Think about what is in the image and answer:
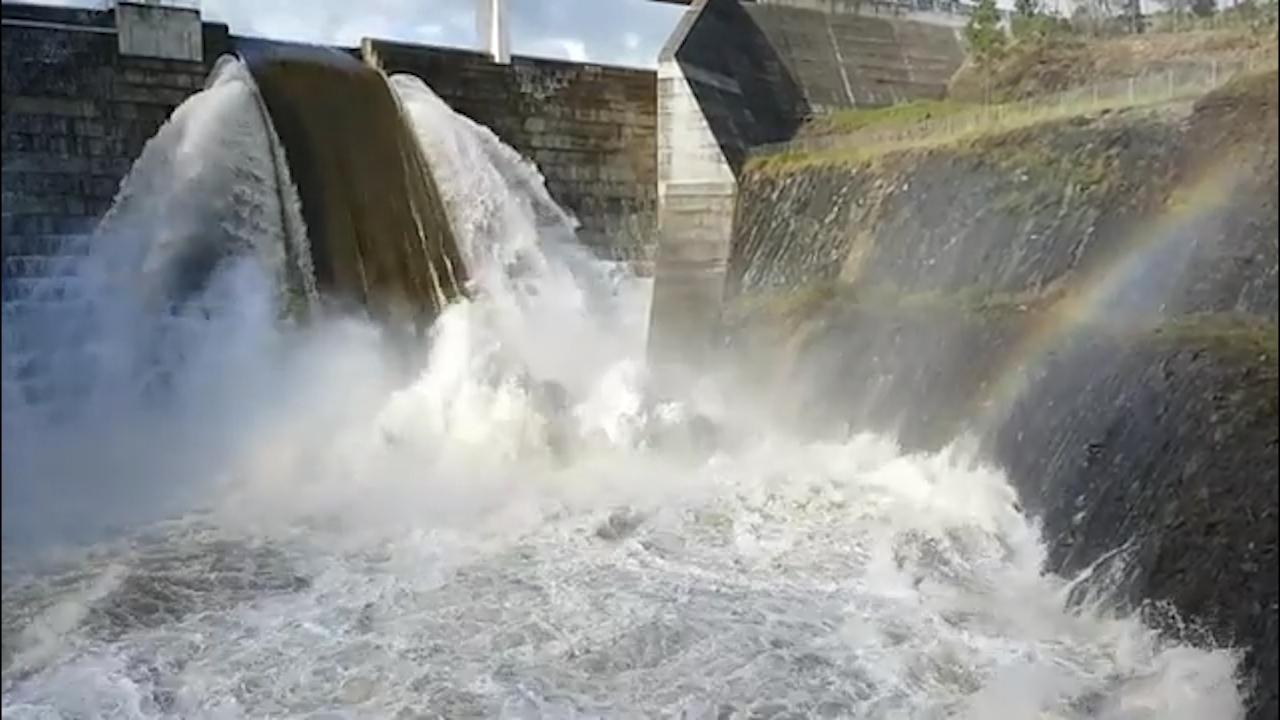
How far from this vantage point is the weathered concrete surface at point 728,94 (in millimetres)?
13961

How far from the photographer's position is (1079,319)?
27.9 ft

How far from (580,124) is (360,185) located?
129 inches

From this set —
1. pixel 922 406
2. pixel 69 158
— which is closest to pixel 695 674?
pixel 922 406

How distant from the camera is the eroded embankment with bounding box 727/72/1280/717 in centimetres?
627

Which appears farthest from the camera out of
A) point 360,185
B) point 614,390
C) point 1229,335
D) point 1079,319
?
point 360,185

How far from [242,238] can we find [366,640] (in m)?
5.60

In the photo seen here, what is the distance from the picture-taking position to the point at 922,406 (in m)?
10.1

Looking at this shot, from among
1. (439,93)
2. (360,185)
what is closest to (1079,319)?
(360,185)

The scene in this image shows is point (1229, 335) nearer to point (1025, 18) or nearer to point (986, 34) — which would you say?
point (1025, 18)

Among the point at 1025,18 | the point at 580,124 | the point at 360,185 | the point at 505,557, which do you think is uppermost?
the point at 1025,18

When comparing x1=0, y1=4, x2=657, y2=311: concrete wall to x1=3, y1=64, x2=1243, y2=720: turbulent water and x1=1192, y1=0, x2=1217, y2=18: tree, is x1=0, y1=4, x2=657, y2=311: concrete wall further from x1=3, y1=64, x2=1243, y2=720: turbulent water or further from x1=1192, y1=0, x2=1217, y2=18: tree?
x1=1192, y1=0, x2=1217, y2=18: tree

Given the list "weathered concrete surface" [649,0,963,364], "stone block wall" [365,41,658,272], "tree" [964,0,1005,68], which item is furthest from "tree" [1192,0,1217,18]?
"stone block wall" [365,41,658,272]

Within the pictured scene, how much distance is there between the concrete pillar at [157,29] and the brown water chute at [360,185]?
2.06 feet

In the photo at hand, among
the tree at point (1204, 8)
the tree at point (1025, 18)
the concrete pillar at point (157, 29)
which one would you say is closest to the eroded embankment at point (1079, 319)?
the tree at point (1204, 8)
